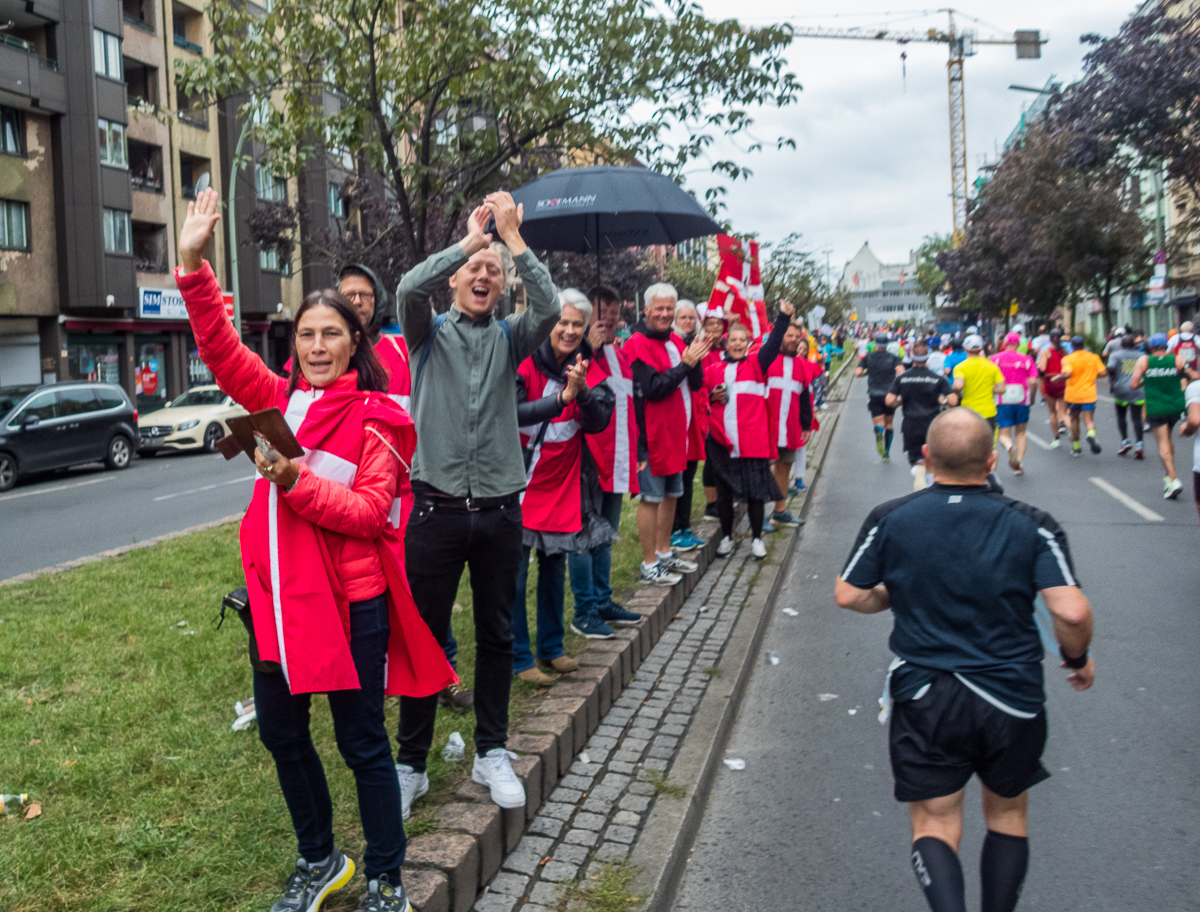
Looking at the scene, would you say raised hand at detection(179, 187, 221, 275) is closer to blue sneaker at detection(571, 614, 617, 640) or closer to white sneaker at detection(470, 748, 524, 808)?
white sneaker at detection(470, 748, 524, 808)

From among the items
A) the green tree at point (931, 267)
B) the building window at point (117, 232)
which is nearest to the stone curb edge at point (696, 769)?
the building window at point (117, 232)

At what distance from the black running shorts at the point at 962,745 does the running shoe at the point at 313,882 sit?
5.28 feet

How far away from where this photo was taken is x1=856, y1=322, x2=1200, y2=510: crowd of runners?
11.4 meters

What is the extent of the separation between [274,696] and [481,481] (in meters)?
1.09

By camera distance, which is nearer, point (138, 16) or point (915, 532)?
point (915, 532)

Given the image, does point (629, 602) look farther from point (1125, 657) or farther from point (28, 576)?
point (28, 576)

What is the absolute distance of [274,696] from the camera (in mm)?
2871

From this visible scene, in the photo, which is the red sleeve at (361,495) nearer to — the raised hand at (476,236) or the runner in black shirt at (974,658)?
the raised hand at (476,236)

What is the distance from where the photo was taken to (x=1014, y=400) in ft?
46.2

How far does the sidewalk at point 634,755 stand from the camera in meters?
3.49

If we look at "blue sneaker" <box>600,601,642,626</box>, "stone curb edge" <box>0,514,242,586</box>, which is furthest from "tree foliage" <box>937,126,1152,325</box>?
"blue sneaker" <box>600,601,642,626</box>

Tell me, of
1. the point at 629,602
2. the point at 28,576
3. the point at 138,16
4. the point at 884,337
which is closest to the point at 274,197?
the point at 138,16

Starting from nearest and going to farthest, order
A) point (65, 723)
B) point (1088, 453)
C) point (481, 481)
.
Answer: point (481, 481) < point (65, 723) < point (1088, 453)

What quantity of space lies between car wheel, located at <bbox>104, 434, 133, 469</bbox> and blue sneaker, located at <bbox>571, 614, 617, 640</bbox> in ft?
58.8
